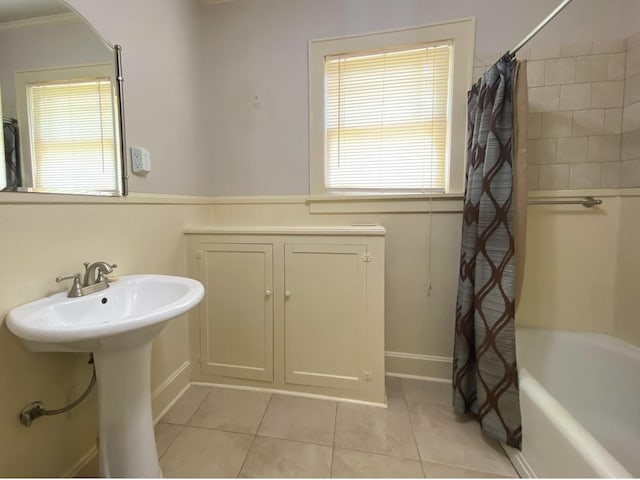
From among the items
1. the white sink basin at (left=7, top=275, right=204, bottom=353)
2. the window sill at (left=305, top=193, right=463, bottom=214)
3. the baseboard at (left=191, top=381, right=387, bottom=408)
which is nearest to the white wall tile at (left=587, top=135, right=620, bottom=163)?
the window sill at (left=305, top=193, right=463, bottom=214)

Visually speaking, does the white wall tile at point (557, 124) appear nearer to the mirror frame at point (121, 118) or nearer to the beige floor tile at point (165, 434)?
the mirror frame at point (121, 118)

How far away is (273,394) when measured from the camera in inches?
60.6

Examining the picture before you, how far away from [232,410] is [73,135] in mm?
1440

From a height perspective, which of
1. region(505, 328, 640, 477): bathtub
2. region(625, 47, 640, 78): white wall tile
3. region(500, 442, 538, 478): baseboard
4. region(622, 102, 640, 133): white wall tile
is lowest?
region(500, 442, 538, 478): baseboard

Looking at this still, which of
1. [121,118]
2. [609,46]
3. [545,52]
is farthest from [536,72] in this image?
[121,118]

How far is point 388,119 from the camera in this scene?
5.40 feet

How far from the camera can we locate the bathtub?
84cm

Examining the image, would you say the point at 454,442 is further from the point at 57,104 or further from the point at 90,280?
the point at 57,104

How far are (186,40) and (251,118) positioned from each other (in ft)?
1.84

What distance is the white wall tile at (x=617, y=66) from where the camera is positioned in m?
1.38

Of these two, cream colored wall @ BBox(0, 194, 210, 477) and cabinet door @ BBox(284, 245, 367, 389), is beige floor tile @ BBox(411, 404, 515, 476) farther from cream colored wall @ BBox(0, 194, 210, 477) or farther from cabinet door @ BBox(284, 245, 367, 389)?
cream colored wall @ BBox(0, 194, 210, 477)

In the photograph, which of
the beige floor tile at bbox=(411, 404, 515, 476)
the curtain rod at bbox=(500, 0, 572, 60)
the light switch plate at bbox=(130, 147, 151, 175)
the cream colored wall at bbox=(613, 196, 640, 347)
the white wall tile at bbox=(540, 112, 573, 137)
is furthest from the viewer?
the white wall tile at bbox=(540, 112, 573, 137)

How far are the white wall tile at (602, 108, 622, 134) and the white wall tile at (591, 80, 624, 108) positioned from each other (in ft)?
0.08

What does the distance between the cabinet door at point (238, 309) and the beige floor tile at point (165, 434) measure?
33 centimetres
